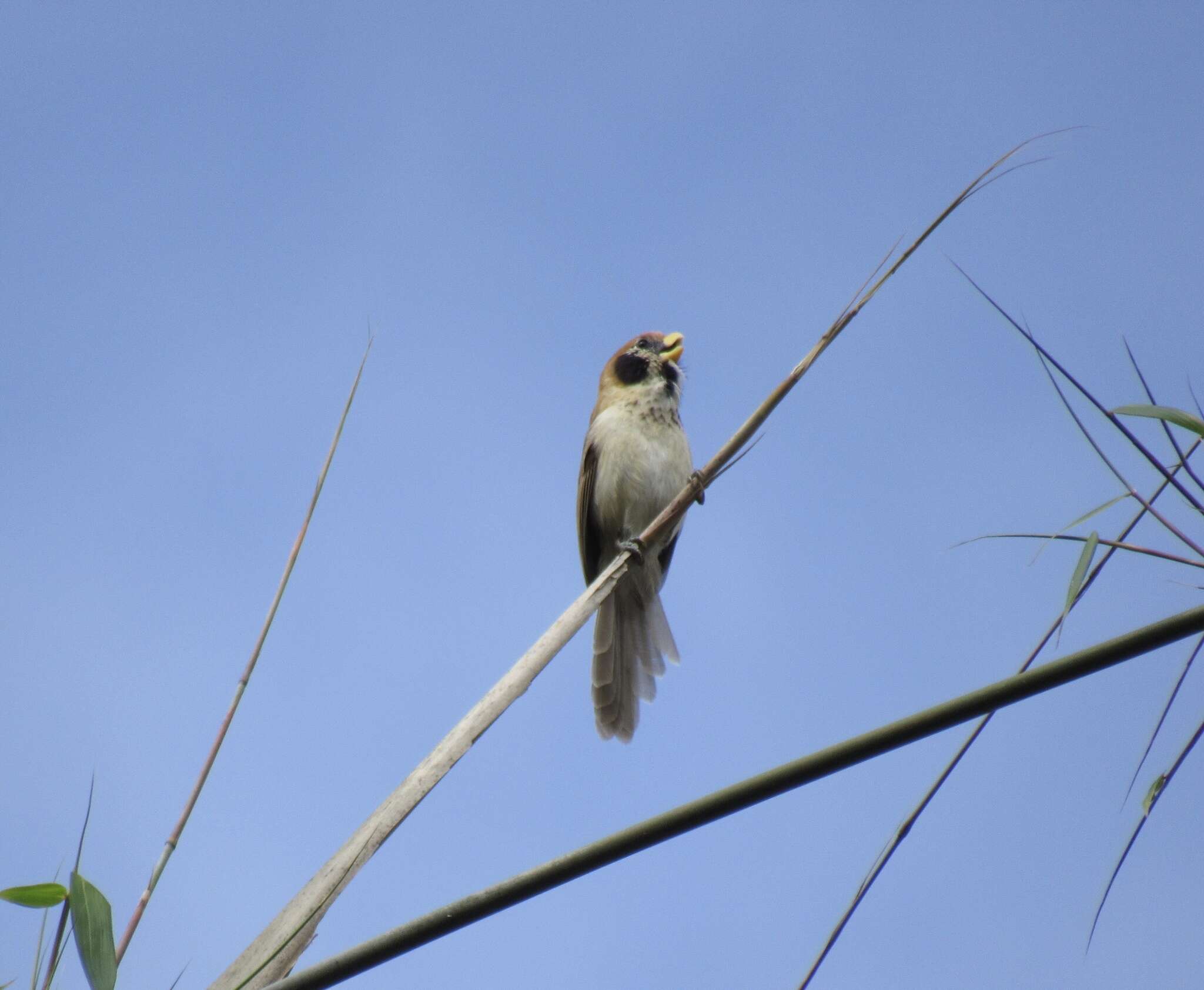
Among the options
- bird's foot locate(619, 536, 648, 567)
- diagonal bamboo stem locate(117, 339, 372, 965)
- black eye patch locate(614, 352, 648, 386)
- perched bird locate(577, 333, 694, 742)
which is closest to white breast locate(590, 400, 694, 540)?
perched bird locate(577, 333, 694, 742)

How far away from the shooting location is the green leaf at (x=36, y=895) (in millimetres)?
1278

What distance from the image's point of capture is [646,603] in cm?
528

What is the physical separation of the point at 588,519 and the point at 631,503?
395 mm

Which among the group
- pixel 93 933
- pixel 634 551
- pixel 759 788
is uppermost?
pixel 634 551

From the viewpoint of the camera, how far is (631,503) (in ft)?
17.4

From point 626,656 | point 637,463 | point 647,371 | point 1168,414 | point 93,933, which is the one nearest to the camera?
point 93,933

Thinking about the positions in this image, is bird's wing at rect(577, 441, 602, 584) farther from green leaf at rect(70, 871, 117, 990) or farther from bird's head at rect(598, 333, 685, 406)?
green leaf at rect(70, 871, 117, 990)

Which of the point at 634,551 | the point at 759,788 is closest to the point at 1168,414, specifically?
the point at 759,788

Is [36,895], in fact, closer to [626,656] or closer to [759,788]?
[759,788]

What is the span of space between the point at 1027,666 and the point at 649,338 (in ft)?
14.1

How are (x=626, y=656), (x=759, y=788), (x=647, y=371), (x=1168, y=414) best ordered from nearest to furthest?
(x=759, y=788) < (x=1168, y=414) < (x=626, y=656) < (x=647, y=371)

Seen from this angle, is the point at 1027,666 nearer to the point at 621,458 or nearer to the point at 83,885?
the point at 83,885

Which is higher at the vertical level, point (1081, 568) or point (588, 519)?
point (588, 519)

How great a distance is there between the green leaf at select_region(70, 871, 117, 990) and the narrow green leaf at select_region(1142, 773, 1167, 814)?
4.37 feet
